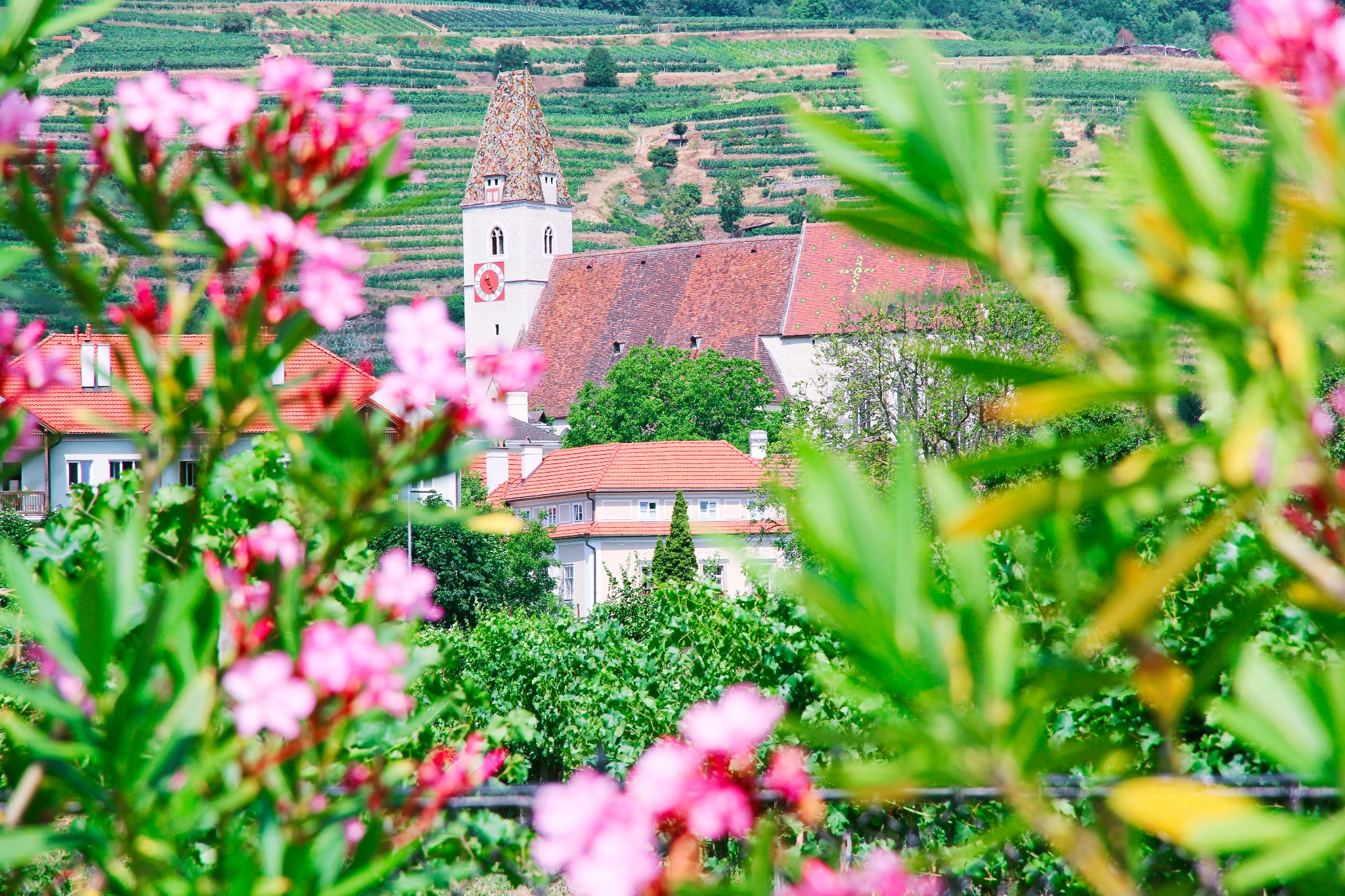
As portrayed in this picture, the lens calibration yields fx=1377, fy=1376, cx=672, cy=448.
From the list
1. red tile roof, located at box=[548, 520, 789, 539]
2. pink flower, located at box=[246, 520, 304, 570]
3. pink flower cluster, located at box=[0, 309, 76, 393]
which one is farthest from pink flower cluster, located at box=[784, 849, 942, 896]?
red tile roof, located at box=[548, 520, 789, 539]

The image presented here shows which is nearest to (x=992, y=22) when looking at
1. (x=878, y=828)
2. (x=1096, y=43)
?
(x=1096, y=43)

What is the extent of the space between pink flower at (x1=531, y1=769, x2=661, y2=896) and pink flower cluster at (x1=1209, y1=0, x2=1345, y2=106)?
708 millimetres

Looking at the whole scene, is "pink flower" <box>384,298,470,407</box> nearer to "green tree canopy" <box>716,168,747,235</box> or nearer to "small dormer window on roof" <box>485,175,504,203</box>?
"small dormer window on roof" <box>485,175,504,203</box>

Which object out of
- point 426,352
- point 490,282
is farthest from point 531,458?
point 426,352

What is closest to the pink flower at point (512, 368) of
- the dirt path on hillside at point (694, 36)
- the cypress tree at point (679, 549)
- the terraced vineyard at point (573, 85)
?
the cypress tree at point (679, 549)

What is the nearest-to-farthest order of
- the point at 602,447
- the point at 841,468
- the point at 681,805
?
the point at 841,468
the point at 681,805
the point at 602,447

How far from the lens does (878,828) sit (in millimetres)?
6711

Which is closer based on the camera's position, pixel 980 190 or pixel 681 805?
pixel 980 190

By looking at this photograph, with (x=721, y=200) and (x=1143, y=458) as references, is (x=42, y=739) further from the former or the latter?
(x=721, y=200)

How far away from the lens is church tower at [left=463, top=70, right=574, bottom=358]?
62688 mm

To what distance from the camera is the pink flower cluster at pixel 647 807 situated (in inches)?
40.1

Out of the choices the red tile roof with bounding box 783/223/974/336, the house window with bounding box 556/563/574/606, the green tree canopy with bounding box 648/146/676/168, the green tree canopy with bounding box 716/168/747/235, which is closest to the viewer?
the house window with bounding box 556/563/574/606

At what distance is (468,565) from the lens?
33719 millimetres

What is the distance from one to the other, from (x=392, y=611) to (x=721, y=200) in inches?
4474
